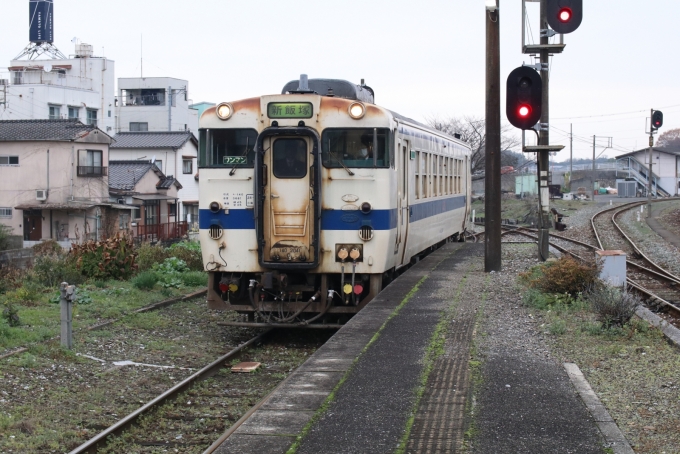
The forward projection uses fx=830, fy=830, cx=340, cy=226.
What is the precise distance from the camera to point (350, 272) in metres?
10.1

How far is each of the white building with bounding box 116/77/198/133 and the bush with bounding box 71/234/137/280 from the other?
4553 cm

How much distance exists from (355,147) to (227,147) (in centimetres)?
158

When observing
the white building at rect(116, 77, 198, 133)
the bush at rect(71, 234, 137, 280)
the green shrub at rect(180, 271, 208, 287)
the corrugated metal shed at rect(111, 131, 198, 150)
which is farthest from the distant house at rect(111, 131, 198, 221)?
the bush at rect(71, 234, 137, 280)

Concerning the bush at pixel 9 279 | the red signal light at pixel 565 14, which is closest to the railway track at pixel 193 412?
the red signal light at pixel 565 14

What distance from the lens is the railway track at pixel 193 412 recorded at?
618cm

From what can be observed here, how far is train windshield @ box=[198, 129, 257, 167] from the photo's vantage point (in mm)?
10086

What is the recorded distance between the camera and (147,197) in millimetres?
40000

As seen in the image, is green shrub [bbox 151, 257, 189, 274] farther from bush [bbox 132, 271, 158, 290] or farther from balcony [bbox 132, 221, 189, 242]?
balcony [bbox 132, 221, 189, 242]

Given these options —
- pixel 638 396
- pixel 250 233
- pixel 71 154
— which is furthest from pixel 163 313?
pixel 71 154

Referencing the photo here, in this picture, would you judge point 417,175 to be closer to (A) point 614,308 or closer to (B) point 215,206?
(B) point 215,206

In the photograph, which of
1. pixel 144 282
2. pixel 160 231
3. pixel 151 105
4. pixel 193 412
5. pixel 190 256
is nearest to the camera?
pixel 193 412

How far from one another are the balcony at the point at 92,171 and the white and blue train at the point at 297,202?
90.5 ft

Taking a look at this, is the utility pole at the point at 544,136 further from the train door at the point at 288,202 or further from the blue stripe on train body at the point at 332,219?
the train door at the point at 288,202

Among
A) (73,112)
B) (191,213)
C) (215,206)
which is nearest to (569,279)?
(215,206)
